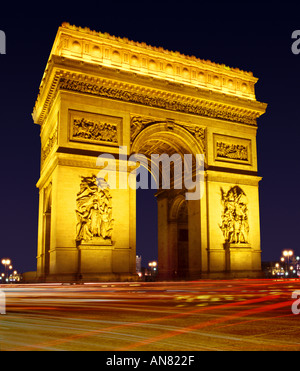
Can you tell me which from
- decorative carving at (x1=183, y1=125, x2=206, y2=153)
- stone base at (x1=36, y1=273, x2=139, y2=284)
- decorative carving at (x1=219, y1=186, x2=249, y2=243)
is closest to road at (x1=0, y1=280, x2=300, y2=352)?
stone base at (x1=36, y1=273, x2=139, y2=284)

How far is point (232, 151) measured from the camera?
83.2 ft

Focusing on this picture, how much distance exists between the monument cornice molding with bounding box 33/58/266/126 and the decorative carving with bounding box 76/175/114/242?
15.0 feet

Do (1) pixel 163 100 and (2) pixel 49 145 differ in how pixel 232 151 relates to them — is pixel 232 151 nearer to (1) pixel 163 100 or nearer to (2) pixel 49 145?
(1) pixel 163 100

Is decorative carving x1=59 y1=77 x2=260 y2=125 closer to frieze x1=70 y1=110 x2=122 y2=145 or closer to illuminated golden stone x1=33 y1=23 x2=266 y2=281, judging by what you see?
illuminated golden stone x1=33 y1=23 x2=266 y2=281

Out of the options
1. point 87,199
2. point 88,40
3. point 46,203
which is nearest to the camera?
point 87,199

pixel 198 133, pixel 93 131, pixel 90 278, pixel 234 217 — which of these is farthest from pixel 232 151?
pixel 90 278

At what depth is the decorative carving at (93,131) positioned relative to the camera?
824 inches

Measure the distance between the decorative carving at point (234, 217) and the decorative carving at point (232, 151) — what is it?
1892mm

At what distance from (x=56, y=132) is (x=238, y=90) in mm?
11523

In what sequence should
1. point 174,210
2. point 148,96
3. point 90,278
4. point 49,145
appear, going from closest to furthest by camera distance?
point 90,278 → point 148,96 → point 49,145 → point 174,210

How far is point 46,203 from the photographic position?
23.9 meters

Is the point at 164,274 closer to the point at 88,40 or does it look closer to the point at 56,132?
the point at 56,132

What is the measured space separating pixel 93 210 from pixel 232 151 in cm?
944
